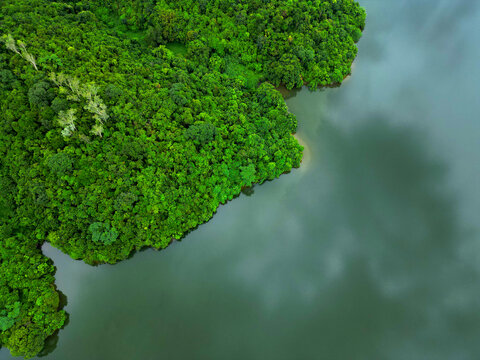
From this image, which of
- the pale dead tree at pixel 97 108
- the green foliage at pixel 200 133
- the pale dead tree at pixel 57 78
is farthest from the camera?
the green foliage at pixel 200 133

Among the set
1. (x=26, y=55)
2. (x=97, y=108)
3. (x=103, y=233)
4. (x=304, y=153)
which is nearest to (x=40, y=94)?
(x=26, y=55)

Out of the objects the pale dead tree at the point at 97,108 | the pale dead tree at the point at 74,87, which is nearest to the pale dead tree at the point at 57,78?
the pale dead tree at the point at 74,87

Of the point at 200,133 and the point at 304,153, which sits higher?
the point at 304,153

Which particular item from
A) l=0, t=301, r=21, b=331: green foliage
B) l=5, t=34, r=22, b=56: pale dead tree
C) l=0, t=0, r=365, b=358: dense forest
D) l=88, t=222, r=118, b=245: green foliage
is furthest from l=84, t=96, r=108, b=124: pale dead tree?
l=0, t=301, r=21, b=331: green foliage

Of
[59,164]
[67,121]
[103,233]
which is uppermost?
[67,121]

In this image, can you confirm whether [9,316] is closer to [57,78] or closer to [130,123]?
[130,123]

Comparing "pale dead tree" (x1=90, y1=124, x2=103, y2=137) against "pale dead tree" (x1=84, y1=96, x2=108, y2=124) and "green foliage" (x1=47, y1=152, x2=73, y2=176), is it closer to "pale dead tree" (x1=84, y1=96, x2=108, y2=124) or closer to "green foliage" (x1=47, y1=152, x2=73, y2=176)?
"pale dead tree" (x1=84, y1=96, x2=108, y2=124)

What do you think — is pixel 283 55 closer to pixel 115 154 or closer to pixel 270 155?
pixel 270 155

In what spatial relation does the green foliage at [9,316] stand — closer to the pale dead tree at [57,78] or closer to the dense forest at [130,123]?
the dense forest at [130,123]
